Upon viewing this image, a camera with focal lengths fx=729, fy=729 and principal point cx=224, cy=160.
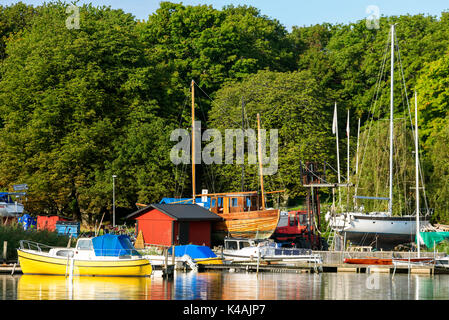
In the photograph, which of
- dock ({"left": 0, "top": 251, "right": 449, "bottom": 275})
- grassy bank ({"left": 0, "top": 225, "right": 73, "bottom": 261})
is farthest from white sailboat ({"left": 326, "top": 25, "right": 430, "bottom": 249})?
grassy bank ({"left": 0, "top": 225, "right": 73, "bottom": 261})

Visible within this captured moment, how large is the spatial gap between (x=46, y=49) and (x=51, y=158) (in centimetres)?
1255

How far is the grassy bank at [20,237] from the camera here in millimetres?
47219

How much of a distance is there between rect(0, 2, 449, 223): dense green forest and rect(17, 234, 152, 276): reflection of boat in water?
28.3 metres

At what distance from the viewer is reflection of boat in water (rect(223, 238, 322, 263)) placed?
165 feet

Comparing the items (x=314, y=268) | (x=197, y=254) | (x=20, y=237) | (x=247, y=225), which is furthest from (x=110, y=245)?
(x=247, y=225)

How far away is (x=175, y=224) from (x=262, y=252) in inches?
384

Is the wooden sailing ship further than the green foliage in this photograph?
No

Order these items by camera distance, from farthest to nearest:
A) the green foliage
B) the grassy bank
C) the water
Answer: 1. the green foliage
2. the grassy bank
3. the water

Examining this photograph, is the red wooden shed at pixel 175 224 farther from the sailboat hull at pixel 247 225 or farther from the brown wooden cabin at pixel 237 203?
the brown wooden cabin at pixel 237 203

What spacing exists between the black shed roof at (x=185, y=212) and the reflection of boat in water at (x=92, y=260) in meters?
16.3

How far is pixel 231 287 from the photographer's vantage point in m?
37.0

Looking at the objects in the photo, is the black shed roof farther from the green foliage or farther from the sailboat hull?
the green foliage
